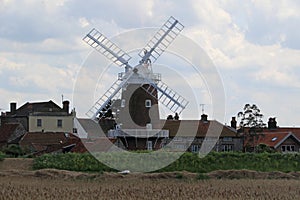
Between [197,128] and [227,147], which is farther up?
[197,128]

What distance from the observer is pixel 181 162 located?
2005 inches

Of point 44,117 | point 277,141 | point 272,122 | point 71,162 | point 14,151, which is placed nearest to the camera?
point 71,162

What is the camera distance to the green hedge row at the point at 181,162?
4981 centimetres

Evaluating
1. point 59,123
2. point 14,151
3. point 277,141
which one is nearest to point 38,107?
point 59,123

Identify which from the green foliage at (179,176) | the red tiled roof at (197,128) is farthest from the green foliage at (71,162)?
the red tiled roof at (197,128)

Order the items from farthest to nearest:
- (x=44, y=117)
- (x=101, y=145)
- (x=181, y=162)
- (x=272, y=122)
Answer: (x=272, y=122) → (x=44, y=117) → (x=101, y=145) → (x=181, y=162)

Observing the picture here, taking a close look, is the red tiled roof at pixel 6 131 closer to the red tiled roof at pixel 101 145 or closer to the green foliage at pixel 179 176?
the red tiled roof at pixel 101 145

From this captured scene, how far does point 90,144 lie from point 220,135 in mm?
21192

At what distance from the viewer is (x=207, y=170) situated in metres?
50.1

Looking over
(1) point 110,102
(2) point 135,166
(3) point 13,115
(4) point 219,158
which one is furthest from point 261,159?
(3) point 13,115

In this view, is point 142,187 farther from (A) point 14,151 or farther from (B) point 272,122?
(B) point 272,122

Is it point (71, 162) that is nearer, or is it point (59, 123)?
point (71, 162)

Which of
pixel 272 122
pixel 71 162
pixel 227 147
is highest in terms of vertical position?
pixel 272 122

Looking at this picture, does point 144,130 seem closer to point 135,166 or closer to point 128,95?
point 128,95
